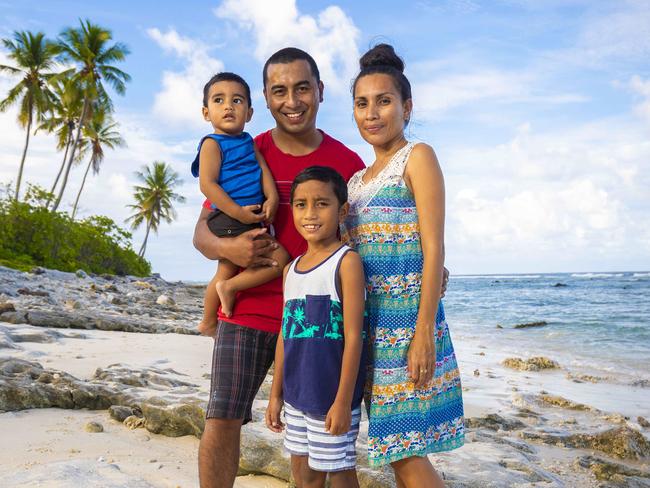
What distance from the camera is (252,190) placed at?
289 cm

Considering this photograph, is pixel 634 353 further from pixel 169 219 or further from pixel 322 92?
pixel 169 219

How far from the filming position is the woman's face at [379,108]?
2.51 meters

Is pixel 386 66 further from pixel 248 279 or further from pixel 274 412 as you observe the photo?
pixel 274 412

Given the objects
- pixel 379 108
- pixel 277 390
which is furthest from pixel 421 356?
pixel 379 108

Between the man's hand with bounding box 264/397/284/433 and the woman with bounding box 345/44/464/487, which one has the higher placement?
the woman with bounding box 345/44/464/487

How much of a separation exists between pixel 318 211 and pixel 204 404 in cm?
221

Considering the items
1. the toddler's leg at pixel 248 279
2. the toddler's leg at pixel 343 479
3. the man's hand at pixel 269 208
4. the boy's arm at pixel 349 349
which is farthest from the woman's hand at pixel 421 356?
the man's hand at pixel 269 208

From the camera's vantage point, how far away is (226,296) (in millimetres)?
2863

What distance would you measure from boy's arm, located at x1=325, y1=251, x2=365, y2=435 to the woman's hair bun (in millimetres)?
1001

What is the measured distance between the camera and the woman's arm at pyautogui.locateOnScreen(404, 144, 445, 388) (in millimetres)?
2309

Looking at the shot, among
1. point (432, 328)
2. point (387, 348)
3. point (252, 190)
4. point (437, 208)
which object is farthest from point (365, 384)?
point (252, 190)

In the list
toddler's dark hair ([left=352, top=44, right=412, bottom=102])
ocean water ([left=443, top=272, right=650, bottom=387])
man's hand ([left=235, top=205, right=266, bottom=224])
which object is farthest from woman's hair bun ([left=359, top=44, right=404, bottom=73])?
ocean water ([left=443, top=272, right=650, bottom=387])

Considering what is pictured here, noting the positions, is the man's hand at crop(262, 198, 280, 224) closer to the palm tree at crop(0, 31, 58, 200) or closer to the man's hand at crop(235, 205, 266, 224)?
the man's hand at crop(235, 205, 266, 224)

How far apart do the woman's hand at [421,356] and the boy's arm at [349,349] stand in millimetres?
206
